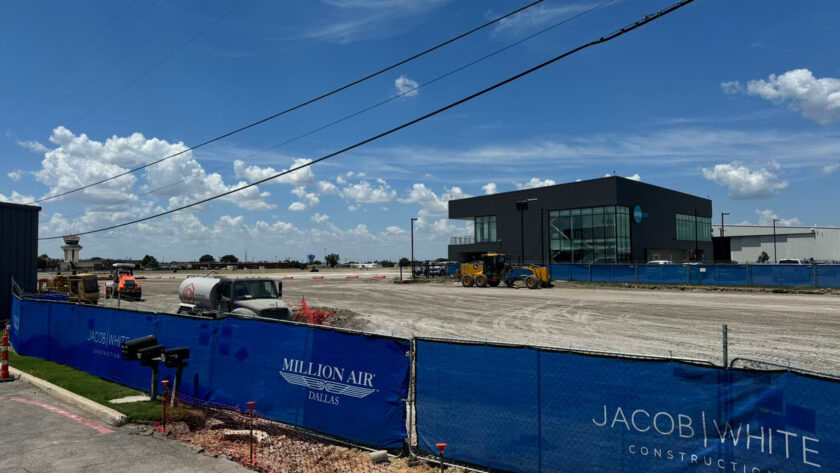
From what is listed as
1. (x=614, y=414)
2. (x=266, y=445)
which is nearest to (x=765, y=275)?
(x=614, y=414)

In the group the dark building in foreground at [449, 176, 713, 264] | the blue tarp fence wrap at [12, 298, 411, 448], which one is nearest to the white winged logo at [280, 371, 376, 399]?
the blue tarp fence wrap at [12, 298, 411, 448]

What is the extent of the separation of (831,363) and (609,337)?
597cm

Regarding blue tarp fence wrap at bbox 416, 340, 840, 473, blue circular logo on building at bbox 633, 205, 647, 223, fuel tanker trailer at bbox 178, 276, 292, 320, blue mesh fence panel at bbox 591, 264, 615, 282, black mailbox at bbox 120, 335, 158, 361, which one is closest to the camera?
blue tarp fence wrap at bbox 416, 340, 840, 473

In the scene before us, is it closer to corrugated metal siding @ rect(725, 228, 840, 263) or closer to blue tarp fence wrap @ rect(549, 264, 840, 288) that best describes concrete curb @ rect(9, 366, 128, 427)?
blue tarp fence wrap @ rect(549, 264, 840, 288)

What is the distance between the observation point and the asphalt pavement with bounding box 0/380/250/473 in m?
6.79

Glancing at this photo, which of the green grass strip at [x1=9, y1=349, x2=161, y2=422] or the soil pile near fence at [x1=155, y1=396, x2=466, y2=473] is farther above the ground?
the green grass strip at [x1=9, y1=349, x2=161, y2=422]

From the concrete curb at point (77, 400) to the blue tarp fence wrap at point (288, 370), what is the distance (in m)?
1.18

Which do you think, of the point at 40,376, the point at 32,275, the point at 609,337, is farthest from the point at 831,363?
the point at 32,275

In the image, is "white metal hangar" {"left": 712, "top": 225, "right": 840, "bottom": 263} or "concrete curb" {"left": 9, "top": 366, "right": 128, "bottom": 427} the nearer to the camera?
"concrete curb" {"left": 9, "top": 366, "right": 128, "bottom": 427}

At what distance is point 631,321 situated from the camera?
21406 mm

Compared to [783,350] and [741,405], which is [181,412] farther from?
[783,350]

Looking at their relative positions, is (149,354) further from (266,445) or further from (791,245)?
(791,245)

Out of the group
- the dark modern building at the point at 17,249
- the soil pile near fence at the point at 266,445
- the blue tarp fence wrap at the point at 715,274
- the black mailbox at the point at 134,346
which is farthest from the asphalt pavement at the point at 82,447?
the blue tarp fence wrap at the point at 715,274

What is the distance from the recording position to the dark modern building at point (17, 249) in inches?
893
